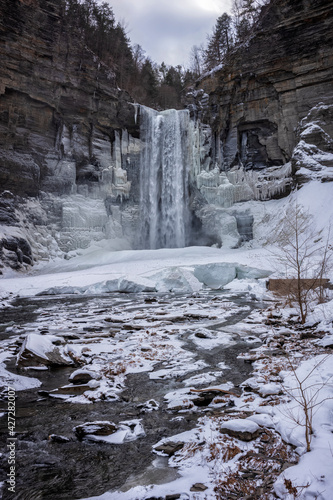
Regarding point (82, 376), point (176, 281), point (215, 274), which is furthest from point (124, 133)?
point (82, 376)

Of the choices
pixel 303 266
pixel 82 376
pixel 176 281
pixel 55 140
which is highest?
pixel 55 140

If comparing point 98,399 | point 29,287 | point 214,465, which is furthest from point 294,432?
point 29,287

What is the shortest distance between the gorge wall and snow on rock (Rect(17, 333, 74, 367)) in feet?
53.1

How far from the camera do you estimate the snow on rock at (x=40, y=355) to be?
4.19m

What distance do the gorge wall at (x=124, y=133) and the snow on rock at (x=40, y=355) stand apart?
16.2 metres

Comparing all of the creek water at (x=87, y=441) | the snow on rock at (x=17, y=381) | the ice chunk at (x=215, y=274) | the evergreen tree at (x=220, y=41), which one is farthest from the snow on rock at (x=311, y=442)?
the evergreen tree at (x=220, y=41)

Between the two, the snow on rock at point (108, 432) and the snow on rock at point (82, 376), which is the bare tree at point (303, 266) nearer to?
the snow on rock at point (82, 376)

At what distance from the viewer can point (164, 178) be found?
25328 millimetres

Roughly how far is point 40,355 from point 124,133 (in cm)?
2491

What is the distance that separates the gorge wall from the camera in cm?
2108

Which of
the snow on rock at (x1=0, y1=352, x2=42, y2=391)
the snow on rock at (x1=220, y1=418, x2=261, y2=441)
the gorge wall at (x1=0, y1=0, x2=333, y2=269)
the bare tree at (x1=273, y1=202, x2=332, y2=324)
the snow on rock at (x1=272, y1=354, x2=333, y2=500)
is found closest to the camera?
the snow on rock at (x1=272, y1=354, x2=333, y2=500)

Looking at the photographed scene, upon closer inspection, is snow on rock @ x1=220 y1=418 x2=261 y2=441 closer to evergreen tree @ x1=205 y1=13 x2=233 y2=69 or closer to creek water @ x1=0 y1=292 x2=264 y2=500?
creek water @ x1=0 y1=292 x2=264 y2=500

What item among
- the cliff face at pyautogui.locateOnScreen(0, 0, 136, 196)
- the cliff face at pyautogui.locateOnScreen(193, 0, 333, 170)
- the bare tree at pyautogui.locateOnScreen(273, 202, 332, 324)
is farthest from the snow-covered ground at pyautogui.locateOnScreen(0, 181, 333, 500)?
the cliff face at pyautogui.locateOnScreen(193, 0, 333, 170)

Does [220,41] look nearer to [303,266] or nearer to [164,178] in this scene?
[164,178]
